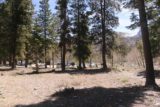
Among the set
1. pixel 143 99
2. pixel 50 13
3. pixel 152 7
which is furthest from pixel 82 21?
pixel 143 99

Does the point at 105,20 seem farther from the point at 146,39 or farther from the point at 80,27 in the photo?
the point at 146,39

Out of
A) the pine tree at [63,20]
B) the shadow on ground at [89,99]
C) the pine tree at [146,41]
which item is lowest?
the shadow on ground at [89,99]

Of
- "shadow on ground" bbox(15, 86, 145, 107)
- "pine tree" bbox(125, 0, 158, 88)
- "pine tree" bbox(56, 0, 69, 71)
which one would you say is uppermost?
"pine tree" bbox(56, 0, 69, 71)

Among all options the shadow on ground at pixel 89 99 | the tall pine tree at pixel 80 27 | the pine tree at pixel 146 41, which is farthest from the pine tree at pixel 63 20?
the shadow on ground at pixel 89 99

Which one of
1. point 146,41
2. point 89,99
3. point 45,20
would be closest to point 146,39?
point 146,41

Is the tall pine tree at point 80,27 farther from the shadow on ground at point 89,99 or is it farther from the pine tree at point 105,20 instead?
the shadow on ground at point 89,99

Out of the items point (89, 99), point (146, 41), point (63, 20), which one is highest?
point (63, 20)

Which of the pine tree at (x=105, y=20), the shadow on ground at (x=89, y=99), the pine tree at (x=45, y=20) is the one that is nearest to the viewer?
the shadow on ground at (x=89, y=99)

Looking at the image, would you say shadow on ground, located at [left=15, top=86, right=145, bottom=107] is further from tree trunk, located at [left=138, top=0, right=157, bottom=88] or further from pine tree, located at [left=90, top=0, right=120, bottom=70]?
pine tree, located at [left=90, top=0, right=120, bottom=70]

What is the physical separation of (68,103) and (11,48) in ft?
117

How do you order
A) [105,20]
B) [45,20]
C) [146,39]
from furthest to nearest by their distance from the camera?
[45,20] → [105,20] → [146,39]

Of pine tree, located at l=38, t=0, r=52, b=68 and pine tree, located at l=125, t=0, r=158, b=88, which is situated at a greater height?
pine tree, located at l=38, t=0, r=52, b=68

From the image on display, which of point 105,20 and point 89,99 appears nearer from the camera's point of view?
point 89,99

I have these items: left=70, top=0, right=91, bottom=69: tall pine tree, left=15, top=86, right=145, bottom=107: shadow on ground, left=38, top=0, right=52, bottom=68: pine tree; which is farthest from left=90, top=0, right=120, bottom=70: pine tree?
left=15, top=86, right=145, bottom=107: shadow on ground
